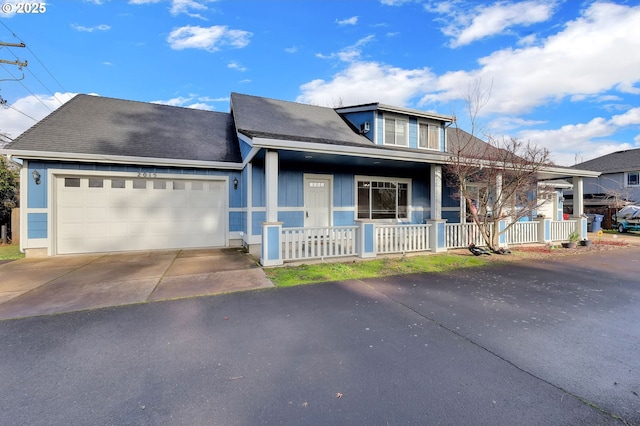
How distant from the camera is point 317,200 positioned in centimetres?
890

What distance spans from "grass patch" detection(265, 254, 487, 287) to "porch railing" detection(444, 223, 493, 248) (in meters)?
→ 1.08

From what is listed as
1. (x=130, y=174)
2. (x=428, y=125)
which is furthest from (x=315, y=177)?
(x=428, y=125)

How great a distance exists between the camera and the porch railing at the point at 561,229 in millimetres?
10008

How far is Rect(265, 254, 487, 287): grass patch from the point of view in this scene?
A: 17.5 ft

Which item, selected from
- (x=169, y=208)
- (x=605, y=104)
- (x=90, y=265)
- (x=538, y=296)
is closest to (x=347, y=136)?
(x=169, y=208)

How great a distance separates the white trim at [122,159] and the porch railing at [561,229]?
11541 mm

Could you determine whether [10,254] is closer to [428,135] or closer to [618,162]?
[428,135]

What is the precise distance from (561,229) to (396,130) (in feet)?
23.8

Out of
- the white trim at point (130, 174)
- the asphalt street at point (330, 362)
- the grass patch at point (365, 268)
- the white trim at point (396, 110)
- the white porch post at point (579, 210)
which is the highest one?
the white trim at point (396, 110)

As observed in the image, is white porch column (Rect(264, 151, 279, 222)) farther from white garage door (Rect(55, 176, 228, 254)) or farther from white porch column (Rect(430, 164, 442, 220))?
white porch column (Rect(430, 164, 442, 220))

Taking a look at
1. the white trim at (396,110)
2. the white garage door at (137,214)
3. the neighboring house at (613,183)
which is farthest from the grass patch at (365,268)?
the neighboring house at (613,183)

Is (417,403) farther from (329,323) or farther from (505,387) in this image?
(329,323)

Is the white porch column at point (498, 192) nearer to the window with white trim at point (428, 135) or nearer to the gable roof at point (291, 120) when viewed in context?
the window with white trim at point (428, 135)

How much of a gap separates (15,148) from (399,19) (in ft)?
39.1
